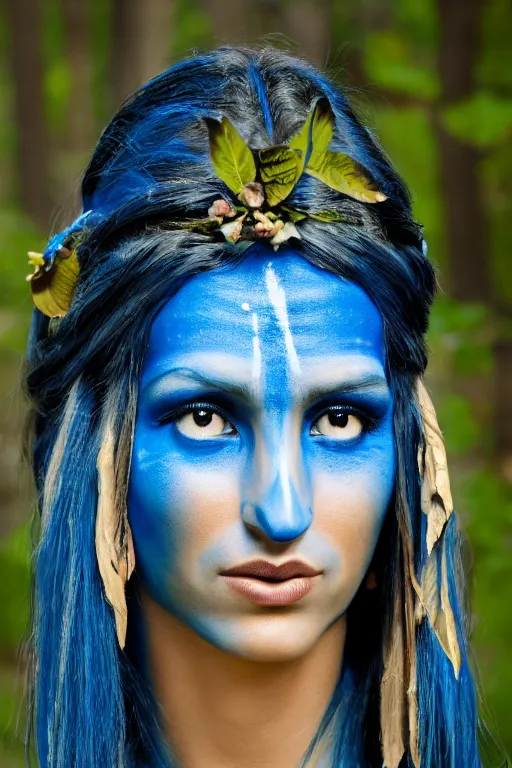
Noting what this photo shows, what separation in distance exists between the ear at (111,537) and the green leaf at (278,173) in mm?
515

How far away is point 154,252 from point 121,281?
0.09 m

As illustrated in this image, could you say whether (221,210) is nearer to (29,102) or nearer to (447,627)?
(447,627)

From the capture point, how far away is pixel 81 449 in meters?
2.12

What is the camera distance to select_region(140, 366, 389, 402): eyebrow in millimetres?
1940

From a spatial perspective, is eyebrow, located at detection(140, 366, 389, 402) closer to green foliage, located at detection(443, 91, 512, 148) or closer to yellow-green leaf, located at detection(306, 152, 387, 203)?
yellow-green leaf, located at detection(306, 152, 387, 203)

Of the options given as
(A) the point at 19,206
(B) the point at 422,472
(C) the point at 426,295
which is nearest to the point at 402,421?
(B) the point at 422,472

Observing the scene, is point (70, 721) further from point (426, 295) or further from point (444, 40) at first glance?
point (444, 40)

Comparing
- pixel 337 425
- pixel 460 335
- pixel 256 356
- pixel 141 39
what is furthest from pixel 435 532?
pixel 141 39

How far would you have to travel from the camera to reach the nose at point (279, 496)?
187cm

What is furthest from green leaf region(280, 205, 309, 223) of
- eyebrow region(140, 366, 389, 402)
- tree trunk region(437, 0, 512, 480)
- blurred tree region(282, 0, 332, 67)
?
blurred tree region(282, 0, 332, 67)

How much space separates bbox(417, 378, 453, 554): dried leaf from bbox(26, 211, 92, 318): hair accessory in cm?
74

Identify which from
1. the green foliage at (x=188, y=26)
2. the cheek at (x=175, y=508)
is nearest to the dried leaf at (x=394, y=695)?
the cheek at (x=175, y=508)

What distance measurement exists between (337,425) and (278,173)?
467 millimetres

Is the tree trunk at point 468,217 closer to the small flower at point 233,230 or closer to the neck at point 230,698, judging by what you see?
the neck at point 230,698
